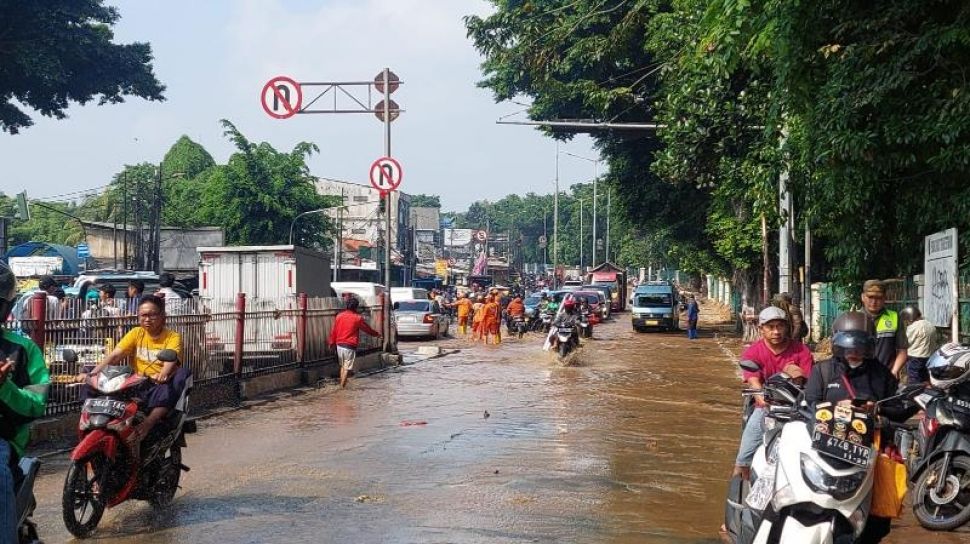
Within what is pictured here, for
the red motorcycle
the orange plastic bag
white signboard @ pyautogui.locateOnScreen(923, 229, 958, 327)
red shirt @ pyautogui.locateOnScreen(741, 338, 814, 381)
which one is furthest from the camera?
white signboard @ pyautogui.locateOnScreen(923, 229, 958, 327)

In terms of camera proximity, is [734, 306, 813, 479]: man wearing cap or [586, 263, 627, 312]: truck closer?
[734, 306, 813, 479]: man wearing cap

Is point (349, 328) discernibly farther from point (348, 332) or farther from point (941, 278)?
point (941, 278)

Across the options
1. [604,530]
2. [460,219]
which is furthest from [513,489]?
[460,219]

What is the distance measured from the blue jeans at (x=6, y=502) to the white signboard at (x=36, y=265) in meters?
40.0

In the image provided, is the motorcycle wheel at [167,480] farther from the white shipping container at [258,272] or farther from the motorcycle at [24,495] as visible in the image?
the white shipping container at [258,272]

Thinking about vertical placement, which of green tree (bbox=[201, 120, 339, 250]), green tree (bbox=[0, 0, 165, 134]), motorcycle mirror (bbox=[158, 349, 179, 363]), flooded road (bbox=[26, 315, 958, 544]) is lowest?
flooded road (bbox=[26, 315, 958, 544])

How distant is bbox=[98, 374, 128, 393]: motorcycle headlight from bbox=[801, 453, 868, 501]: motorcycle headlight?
4.61 metres

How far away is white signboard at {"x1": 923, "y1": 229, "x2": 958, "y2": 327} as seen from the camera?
1059 centimetres

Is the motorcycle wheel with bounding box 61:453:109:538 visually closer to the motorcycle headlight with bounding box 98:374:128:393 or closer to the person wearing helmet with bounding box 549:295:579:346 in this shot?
the motorcycle headlight with bounding box 98:374:128:393

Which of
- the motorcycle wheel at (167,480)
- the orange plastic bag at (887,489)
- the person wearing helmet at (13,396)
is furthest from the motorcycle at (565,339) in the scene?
the person wearing helmet at (13,396)

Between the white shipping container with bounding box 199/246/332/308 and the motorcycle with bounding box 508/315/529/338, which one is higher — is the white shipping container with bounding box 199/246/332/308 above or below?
above

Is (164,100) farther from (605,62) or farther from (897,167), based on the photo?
(897,167)

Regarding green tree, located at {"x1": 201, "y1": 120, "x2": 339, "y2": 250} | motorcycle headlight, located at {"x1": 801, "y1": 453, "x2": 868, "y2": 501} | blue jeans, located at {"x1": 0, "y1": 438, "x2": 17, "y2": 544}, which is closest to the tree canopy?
motorcycle headlight, located at {"x1": 801, "y1": 453, "x2": 868, "y2": 501}

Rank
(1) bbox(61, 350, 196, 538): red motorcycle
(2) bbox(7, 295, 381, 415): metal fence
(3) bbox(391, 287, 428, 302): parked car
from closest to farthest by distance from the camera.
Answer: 1. (1) bbox(61, 350, 196, 538): red motorcycle
2. (2) bbox(7, 295, 381, 415): metal fence
3. (3) bbox(391, 287, 428, 302): parked car
